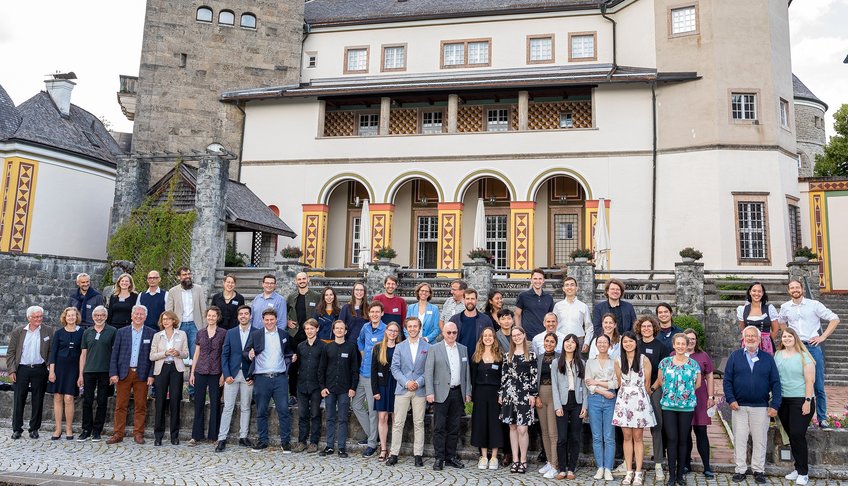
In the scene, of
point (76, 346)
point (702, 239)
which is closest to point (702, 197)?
point (702, 239)

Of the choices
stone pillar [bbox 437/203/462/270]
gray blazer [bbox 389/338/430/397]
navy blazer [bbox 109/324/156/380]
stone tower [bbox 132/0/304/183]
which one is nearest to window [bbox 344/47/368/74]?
stone tower [bbox 132/0/304/183]

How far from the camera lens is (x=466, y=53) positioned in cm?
2641

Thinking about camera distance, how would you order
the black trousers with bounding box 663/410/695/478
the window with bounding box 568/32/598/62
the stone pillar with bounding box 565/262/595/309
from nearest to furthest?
the black trousers with bounding box 663/410/695/478 → the stone pillar with bounding box 565/262/595/309 → the window with bounding box 568/32/598/62

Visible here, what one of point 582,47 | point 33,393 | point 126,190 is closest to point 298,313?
point 33,393

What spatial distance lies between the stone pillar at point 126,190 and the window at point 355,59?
10226 millimetres

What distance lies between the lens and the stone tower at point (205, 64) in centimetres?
2552

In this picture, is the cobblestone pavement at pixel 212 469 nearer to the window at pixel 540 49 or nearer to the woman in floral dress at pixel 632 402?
the woman in floral dress at pixel 632 402

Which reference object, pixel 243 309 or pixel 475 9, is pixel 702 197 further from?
pixel 243 309

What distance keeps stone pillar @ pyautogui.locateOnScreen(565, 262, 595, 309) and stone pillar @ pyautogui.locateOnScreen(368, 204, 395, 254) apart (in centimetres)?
861

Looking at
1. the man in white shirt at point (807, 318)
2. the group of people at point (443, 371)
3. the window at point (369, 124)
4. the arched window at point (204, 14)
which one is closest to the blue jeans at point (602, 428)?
the group of people at point (443, 371)

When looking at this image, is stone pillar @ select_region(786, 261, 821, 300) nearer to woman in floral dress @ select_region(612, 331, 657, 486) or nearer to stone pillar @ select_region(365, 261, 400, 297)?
stone pillar @ select_region(365, 261, 400, 297)

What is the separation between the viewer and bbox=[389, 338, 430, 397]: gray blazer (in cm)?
820

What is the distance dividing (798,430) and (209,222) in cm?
1605

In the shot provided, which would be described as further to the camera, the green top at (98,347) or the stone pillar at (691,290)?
the stone pillar at (691,290)
